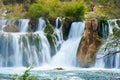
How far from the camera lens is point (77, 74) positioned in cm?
2580

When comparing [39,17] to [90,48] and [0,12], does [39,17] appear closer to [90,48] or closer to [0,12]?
[0,12]

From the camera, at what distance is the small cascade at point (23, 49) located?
1272 inches

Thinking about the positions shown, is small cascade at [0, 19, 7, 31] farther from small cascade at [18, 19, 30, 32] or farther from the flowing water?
the flowing water

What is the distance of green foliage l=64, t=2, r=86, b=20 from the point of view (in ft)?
125

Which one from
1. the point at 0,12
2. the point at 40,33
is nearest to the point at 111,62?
the point at 40,33

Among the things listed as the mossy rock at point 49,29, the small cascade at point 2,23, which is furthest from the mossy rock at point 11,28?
the mossy rock at point 49,29

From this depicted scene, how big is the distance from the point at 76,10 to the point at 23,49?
7843 mm

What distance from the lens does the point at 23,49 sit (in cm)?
3275

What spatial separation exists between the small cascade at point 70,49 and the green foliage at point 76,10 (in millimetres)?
3179

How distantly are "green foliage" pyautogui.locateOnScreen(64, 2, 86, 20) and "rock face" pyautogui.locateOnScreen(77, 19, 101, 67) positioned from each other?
493 centimetres

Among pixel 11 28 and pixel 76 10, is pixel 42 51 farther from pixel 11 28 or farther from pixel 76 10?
pixel 76 10

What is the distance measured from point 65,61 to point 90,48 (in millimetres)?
2653

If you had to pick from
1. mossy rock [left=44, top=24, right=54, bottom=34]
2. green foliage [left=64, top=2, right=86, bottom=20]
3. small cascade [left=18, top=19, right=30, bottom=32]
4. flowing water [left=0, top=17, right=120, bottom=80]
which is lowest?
flowing water [left=0, top=17, right=120, bottom=80]

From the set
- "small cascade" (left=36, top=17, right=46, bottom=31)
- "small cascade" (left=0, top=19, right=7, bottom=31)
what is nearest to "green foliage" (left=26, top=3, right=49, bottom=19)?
"small cascade" (left=36, top=17, right=46, bottom=31)
